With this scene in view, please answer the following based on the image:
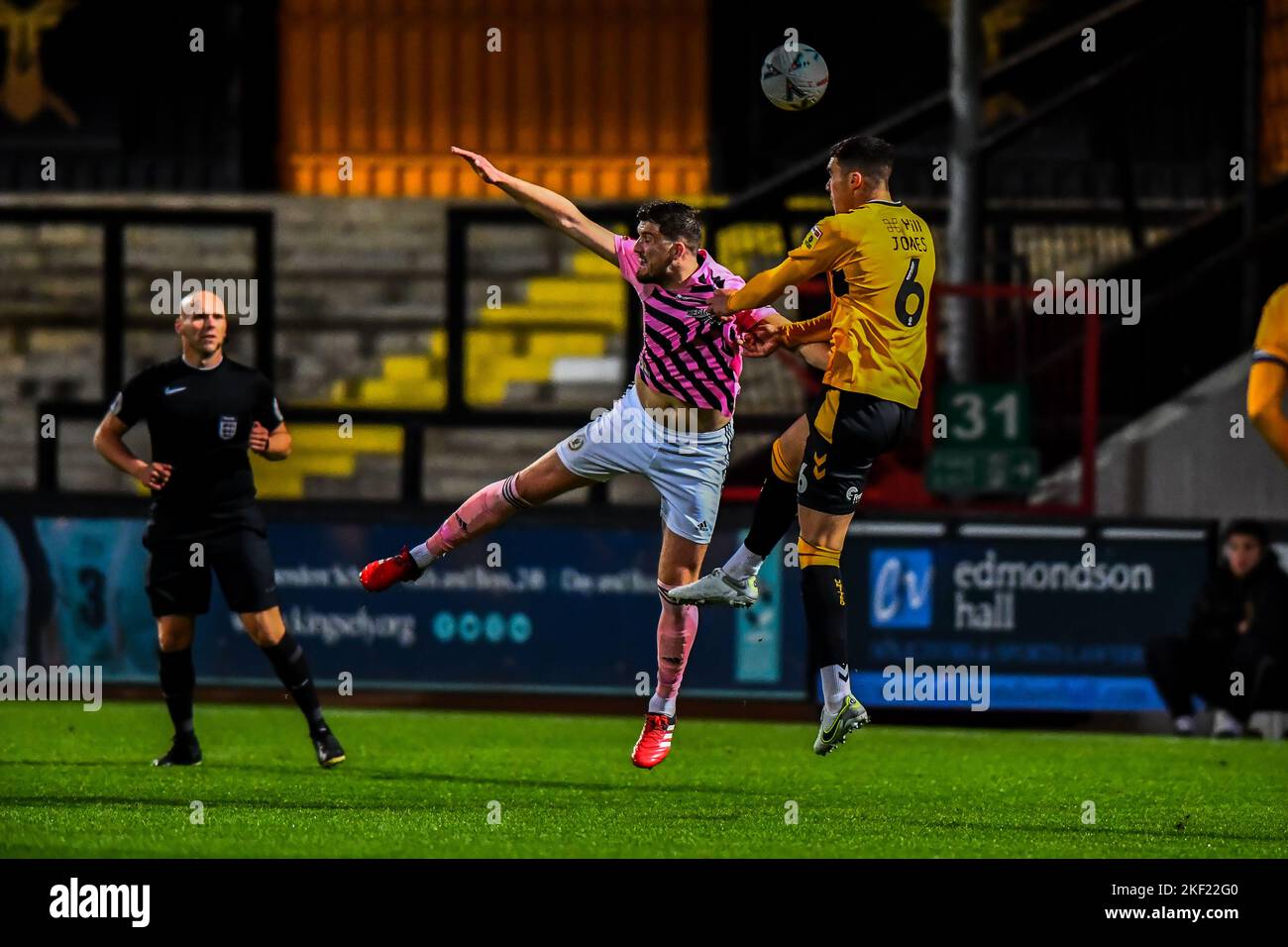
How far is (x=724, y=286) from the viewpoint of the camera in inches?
383

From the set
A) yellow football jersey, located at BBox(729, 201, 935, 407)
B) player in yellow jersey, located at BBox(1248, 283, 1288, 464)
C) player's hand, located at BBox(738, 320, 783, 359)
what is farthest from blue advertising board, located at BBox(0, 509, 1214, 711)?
player in yellow jersey, located at BBox(1248, 283, 1288, 464)

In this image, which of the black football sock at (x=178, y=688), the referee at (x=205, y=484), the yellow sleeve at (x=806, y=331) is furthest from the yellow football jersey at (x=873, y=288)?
the black football sock at (x=178, y=688)

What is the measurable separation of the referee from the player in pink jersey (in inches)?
52.0

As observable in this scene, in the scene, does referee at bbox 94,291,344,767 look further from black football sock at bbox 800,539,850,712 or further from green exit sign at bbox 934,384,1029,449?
green exit sign at bbox 934,384,1029,449

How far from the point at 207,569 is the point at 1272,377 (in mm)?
4950

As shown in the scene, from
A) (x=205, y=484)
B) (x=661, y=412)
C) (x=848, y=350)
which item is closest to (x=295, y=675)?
(x=205, y=484)

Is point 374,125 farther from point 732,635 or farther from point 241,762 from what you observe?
point 241,762

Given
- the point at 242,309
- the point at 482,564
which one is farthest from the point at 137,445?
the point at 482,564

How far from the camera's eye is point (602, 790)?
1039cm

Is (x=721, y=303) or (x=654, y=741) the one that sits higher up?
(x=721, y=303)

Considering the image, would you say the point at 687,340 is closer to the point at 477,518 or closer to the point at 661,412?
the point at 661,412

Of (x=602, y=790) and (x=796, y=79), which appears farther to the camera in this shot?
(x=602, y=790)

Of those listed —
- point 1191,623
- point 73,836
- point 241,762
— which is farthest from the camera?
point 1191,623

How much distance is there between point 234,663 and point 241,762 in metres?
3.26
